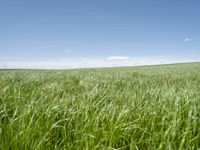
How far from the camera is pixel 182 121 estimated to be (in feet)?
9.30

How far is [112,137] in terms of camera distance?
7.90ft

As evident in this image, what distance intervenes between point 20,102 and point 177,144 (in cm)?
251

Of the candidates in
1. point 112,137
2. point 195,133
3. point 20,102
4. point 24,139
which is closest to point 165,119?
point 195,133

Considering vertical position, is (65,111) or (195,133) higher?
(65,111)

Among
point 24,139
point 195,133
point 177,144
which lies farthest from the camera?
point 195,133

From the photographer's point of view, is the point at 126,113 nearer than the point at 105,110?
Yes

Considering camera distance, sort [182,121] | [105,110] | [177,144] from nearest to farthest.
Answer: [177,144] → [182,121] → [105,110]

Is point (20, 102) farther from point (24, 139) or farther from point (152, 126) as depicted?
point (152, 126)

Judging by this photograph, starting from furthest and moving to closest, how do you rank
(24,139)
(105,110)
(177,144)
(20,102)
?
(20,102), (105,110), (177,144), (24,139)

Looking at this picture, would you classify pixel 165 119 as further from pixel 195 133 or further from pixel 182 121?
pixel 195 133

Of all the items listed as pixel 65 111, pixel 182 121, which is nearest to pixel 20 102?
pixel 65 111

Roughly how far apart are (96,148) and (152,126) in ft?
2.74

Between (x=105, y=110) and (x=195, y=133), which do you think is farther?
(x=105, y=110)

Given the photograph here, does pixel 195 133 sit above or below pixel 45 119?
below
